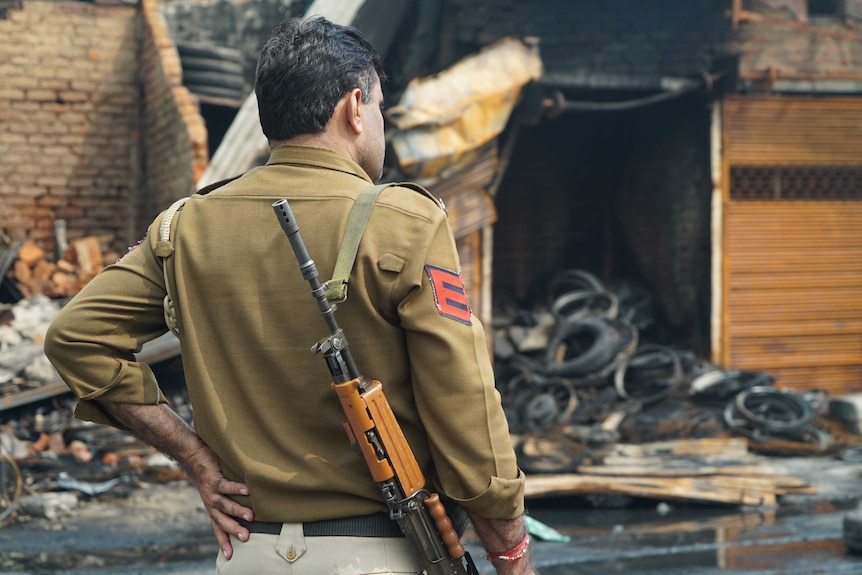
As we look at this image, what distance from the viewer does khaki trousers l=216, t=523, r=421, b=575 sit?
1785mm

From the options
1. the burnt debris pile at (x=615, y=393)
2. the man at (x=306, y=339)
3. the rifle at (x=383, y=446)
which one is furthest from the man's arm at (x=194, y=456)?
the burnt debris pile at (x=615, y=393)

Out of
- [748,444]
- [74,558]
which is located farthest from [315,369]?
[748,444]

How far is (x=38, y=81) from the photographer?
9.70 m

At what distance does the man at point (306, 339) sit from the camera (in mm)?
1741

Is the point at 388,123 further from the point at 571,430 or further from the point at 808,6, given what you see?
the point at 808,6

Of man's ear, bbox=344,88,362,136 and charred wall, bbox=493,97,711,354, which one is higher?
man's ear, bbox=344,88,362,136

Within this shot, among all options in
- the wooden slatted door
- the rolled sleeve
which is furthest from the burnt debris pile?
the rolled sleeve

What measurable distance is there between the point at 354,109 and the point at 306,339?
0.46 m

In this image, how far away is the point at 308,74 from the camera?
181 centimetres

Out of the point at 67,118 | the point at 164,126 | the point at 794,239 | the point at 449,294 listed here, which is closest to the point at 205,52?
the point at 164,126

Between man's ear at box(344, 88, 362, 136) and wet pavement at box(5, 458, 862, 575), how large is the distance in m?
3.90

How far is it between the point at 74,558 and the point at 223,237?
167 inches

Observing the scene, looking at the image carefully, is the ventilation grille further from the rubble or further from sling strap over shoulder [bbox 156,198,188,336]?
sling strap over shoulder [bbox 156,198,188,336]

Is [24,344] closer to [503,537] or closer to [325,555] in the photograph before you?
[325,555]
